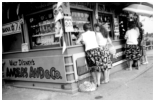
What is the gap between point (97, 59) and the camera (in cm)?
484

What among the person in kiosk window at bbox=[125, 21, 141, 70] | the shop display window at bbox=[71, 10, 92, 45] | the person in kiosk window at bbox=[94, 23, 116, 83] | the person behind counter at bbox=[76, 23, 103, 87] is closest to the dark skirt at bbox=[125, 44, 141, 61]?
the person in kiosk window at bbox=[125, 21, 141, 70]

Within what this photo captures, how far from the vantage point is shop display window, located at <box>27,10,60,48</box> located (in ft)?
16.6

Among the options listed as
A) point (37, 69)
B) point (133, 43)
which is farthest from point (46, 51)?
point (133, 43)

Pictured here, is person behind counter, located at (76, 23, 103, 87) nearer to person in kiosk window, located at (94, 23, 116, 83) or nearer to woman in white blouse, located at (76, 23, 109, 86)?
woman in white blouse, located at (76, 23, 109, 86)

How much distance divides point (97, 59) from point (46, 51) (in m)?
1.57

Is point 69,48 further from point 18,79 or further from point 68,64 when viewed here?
point 18,79

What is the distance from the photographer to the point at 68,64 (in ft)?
14.8

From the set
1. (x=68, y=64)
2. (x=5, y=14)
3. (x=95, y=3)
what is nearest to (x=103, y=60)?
(x=68, y=64)

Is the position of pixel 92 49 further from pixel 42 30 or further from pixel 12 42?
pixel 12 42

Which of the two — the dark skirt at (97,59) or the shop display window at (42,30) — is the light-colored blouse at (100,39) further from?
the shop display window at (42,30)

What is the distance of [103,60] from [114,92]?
1.02 m

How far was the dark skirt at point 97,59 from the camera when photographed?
4820 millimetres

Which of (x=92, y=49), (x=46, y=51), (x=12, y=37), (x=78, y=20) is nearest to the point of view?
(x=92, y=49)

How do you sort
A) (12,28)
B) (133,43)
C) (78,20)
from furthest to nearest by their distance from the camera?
(133,43) < (12,28) < (78,20)
